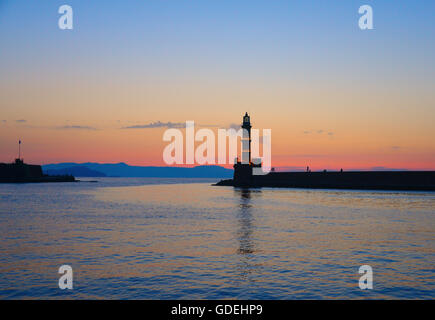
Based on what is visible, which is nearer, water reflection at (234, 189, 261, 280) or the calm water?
the calm water

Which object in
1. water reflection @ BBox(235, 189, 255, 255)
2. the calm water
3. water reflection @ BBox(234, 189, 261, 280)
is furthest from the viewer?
water reflection @ BBox(235, 189, 255, 255)

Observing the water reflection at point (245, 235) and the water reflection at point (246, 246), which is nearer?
the water reflection at point (246, 246)

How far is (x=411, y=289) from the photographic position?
13.0 m

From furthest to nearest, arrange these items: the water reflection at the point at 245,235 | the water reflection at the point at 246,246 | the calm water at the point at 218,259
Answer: the water reflection at the point at 245,235 < the water reflection at the point at 246,246 < the calm water at the point at 218,259

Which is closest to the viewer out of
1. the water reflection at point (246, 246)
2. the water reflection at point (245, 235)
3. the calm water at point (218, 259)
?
the calm water at point (218, 259)

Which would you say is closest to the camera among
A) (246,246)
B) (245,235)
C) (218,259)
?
(218,259)

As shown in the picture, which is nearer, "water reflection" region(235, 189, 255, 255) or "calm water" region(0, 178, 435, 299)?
"calm water" region(0, 178, 435, 299)

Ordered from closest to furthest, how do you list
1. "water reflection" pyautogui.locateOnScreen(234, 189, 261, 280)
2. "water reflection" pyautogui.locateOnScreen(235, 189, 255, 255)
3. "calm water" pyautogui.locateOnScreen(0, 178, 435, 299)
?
"calm water" pyautogui.locateOnScreen(0, 178, 435, 299) < "water reflection" pyautogui.locateOnScreen(234, 189, 261, 280) < "water reflection" pyautogui.locateOnScreen(235, 189, 255, 255)

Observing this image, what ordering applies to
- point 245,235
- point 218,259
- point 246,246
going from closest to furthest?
point 218,259 → point 246,246 → point 245,235

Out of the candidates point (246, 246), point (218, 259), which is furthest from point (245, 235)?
point (218, 259)

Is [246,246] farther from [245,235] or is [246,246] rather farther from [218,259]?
[245,235]
